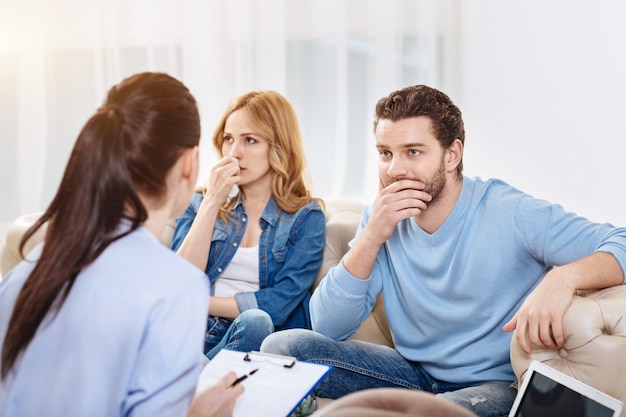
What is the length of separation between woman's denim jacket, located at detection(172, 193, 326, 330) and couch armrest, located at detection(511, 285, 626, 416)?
0.87 m

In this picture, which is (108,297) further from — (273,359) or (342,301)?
(342,301)

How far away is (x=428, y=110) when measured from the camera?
189 centimetres

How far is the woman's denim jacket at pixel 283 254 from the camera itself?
7.38 ft

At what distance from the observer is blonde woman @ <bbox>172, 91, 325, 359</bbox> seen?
2.26 metres

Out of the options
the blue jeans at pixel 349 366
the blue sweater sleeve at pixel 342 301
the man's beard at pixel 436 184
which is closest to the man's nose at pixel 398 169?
the man's beard at pixel 436 184

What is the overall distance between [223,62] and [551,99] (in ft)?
4.44

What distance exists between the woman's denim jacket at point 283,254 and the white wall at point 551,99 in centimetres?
95

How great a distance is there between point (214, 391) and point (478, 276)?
82cm

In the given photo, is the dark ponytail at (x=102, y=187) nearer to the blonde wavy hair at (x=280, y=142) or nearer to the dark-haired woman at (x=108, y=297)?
the dark-haired woman at (x=108, y=297)

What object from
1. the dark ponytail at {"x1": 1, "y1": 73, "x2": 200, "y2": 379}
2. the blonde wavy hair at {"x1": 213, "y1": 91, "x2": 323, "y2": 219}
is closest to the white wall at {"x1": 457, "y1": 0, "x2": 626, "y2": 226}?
the blonde wavy hair at {"x1": 213, "y1": 91, "x2": 323, "y2": 219}

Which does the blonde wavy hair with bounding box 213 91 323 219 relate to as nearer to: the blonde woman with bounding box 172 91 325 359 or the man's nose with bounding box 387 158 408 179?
the blonde woman with bounding box 172 91 325 359

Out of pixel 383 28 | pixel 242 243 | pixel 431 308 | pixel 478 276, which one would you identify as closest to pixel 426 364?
pixel 431 308

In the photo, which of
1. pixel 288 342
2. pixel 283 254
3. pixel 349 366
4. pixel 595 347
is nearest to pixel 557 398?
pixel 595 347

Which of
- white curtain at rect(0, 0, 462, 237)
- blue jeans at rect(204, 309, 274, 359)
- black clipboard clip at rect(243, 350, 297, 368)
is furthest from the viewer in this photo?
white curtain at rect(0, 0, 462, 237)
